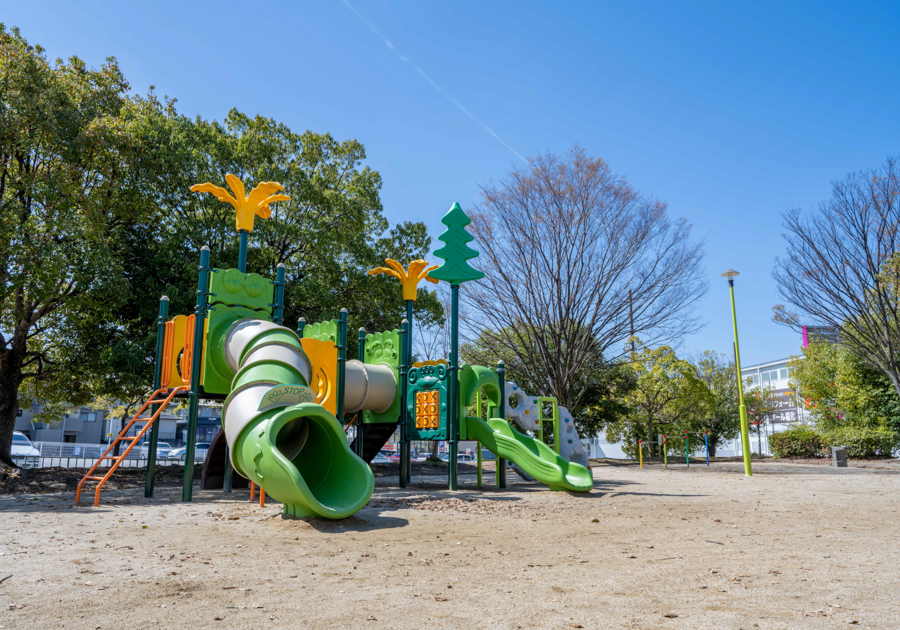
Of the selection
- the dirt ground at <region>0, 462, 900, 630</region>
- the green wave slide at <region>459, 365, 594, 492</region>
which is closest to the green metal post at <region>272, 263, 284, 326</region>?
the dirt ground at <region>0, 462, 900, 630</region>

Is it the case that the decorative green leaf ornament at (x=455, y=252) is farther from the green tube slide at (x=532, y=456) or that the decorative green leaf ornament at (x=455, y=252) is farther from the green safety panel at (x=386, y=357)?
the green tube slide at (x=532, y=456)

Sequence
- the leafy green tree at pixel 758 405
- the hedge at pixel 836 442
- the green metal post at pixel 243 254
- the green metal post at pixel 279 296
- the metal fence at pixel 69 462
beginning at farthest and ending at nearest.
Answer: the leafy green tree at pixel 758 405, the hedge at pixel 836 442, the metal fence at pixel 69 462, the green metal post at pixel 243 254, the green metal post at pixel 279 296

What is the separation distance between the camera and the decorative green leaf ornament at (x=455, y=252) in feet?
41.2

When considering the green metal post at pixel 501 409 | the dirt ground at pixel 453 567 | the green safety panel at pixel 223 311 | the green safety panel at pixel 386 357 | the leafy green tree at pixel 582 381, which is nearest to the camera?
the dirt ground at pixel 453 567

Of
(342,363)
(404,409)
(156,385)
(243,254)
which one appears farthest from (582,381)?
(156,385)

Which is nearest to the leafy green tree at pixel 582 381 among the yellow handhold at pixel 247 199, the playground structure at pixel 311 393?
the playground structure at pixel 311 393

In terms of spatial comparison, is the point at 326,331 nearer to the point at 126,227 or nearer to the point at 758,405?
the point at 126,227

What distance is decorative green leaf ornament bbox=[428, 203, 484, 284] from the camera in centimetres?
1256

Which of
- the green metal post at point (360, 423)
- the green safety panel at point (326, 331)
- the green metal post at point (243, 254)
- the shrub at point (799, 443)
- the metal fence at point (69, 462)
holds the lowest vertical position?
the metal fence at point (69, 462)

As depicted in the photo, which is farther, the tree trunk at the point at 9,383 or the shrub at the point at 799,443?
the shrub at the point at 799,443

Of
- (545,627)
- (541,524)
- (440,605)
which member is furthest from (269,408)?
(545,627)

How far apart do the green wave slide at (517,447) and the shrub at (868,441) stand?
845 inches

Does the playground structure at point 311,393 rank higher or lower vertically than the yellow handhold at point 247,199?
lower

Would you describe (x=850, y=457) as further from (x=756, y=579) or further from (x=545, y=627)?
(x=545, y=627)
